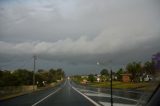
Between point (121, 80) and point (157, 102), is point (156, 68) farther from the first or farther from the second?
point (121, 80)

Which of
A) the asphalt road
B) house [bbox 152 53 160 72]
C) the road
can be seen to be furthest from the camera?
the asphalt road

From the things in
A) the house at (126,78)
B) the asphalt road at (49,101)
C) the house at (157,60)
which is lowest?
the asphalt road at (49,101)

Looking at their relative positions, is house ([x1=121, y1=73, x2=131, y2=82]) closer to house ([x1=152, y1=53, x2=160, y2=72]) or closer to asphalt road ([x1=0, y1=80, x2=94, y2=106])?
asphalt road ([x1=0, y1=80, x2=94, y2=106])

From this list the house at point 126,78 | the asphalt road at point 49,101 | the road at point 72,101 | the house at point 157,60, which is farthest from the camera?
the house at point 126,78

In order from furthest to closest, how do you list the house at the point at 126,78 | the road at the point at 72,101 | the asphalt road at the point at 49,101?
the house at the point at 126,78 → the asphalt road at the point at 49,101 → the road at the point at 72,101

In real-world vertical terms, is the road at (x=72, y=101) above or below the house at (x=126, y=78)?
below

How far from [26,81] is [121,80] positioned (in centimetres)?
6922

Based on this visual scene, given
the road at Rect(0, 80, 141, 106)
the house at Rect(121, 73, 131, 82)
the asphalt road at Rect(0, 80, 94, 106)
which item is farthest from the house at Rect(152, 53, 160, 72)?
the house at Rect(121, 73, 131, 82)

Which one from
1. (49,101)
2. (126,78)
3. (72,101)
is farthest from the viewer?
(126,78)

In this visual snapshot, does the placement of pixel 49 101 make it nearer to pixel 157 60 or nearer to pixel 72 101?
pixel 72 101

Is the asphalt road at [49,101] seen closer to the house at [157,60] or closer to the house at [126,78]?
the house at [157,60]

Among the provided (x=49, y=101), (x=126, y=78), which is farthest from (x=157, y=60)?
(x=126, y=78)

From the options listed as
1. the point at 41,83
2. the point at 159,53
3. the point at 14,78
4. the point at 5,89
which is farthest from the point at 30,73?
the point at 159,53

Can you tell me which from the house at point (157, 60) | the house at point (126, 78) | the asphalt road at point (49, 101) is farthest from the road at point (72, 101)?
the house at point (126, 78)
